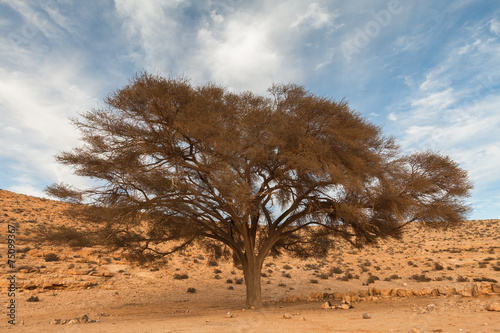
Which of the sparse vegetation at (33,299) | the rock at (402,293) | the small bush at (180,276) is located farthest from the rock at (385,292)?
the sparse vegetation at (33,299)

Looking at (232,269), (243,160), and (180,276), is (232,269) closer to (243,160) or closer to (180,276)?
(180,276)

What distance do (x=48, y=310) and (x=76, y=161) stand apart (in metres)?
5.99

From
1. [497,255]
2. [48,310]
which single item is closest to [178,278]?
[48,310]

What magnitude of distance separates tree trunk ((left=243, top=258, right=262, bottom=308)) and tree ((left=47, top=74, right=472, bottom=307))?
0.04 metres

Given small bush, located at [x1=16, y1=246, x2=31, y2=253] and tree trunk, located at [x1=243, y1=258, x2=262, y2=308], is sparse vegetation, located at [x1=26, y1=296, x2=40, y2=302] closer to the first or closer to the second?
small bush, located at [x1=16, y1=246, x2=31, y2=253]

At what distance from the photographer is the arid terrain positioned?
813cm

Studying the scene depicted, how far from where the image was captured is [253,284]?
1216 centimetres

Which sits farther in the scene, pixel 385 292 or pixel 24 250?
pixel 24 250

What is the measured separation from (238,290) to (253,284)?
7.76 meters

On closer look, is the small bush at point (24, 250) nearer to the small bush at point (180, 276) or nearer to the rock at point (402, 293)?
the small bush at point (180, 276)

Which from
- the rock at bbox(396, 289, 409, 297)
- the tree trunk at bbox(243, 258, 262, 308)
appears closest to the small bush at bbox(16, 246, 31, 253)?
the tree trunk at bbox(243, 258, 262, 308)

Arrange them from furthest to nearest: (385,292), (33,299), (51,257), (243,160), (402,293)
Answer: (51,257)
(385,292)
(402,293)
(33,299)
(243,160)

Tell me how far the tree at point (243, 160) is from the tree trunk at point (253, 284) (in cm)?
4

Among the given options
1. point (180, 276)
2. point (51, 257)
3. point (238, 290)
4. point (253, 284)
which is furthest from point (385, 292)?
point (51, 257)
